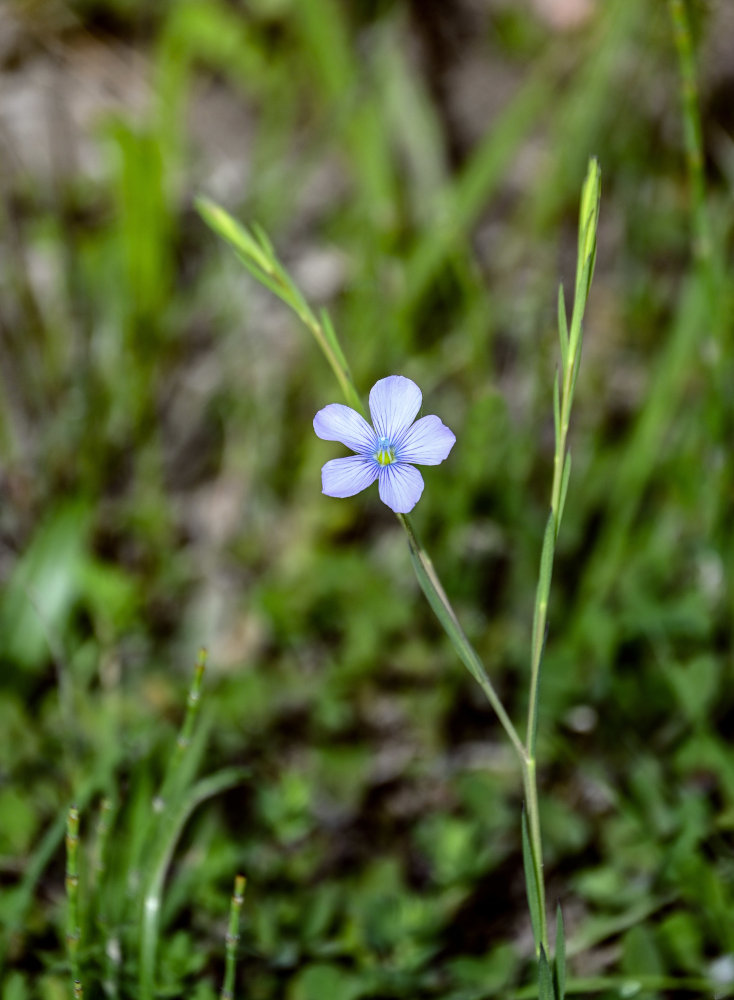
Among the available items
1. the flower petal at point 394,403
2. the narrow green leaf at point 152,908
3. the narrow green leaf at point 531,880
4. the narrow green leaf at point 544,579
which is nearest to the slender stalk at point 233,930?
the narrow green leaf at point 152,908

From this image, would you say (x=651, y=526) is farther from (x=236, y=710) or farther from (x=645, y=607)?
(x=236, y=710)

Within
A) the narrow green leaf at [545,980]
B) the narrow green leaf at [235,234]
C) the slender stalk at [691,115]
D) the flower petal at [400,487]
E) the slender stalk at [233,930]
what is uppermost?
the slender stalk at [691,115]

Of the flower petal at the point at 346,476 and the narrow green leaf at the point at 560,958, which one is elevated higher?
the flower petal at the point at 346,476

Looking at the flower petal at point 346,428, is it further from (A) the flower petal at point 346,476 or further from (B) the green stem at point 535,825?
(B) the green stem at point 535,825

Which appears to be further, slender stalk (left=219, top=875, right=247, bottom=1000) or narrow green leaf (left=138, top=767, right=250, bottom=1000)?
narrow green leaf (left=138, top=767, right=250, bottom=1000)

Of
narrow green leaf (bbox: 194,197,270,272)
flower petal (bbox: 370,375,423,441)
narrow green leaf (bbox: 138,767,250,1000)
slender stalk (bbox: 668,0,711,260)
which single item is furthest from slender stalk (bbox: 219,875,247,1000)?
slender stalk (bbox: 668,0,711,260)

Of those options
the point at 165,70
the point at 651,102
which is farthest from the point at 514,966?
the point at 651,102

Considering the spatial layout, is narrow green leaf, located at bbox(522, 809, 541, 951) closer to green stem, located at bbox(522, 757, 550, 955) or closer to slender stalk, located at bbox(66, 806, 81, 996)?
green stem, located at bbox(522, 757, 550, 955)
